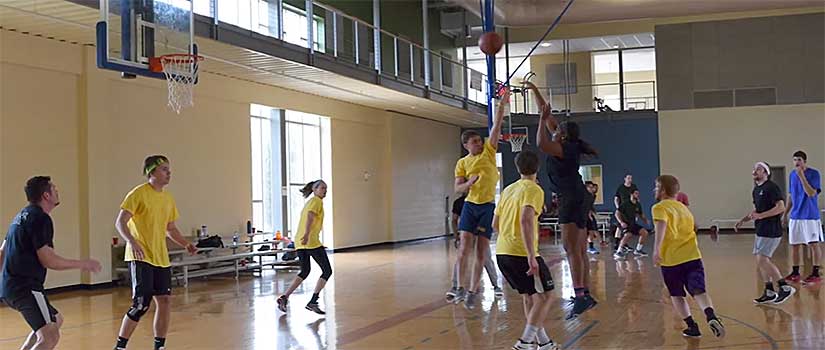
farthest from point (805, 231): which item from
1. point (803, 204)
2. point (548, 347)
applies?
point (548, 347)

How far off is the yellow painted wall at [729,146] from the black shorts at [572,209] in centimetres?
1771

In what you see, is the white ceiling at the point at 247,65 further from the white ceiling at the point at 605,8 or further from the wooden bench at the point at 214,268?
the wooden bench at the point at 214,268

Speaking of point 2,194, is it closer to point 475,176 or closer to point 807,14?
point 475,176

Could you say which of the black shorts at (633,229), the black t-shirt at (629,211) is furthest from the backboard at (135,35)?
the black shorts at (633,229)

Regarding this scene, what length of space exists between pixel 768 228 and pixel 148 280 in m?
6.40

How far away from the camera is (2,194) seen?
11.0 m

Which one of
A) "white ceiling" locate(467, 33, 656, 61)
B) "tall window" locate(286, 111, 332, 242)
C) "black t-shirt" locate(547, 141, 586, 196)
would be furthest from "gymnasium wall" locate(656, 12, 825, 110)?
"black t-shirt" locate(547, 141, 586, 196)

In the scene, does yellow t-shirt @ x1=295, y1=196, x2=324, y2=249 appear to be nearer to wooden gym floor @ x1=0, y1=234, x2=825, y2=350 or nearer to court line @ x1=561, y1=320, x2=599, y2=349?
wooden gym floor @ x1=0, y1=234, x2=825, y2=350

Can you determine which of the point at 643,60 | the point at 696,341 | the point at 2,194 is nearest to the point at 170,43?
the point at 2,194

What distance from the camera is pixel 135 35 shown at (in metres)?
9.21

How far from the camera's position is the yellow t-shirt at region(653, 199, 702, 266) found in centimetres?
665

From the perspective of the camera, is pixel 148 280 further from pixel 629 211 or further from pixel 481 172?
pixel 629 211

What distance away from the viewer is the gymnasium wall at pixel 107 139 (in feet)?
37.1

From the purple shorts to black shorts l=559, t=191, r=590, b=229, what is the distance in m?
1.08
